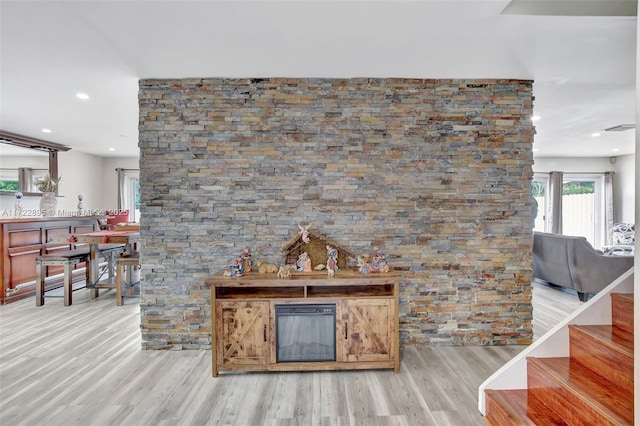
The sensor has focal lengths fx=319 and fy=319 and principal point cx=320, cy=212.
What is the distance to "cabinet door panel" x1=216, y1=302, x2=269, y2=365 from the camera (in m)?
2.60

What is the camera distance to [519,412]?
1.67m

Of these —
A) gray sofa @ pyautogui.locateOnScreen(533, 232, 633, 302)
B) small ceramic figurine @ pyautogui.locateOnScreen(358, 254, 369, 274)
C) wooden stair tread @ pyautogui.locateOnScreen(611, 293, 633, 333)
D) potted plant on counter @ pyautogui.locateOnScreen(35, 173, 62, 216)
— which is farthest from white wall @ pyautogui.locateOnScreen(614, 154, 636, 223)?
potted plant on counter @ pyautogui.locateOnScreen(35, 173, 62, 216)

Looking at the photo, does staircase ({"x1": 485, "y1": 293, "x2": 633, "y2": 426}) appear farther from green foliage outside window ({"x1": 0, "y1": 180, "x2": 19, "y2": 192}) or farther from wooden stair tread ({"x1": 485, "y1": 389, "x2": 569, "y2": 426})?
green foliage outside window ({"x1": 0, "y1": 180, "x2": 19, "y2": 192})

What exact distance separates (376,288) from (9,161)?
7.28m

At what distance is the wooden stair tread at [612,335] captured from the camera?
157 centimetres

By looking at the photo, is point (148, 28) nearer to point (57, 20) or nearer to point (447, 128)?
point (57, 20)

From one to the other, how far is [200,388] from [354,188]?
2.14m

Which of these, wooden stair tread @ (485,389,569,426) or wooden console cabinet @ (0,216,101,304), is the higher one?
wooden console cabinet @ (0,216,101,304)

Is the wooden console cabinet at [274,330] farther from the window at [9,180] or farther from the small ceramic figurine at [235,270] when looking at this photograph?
the window at [9,180]

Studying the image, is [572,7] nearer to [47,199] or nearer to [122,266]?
[122,266]

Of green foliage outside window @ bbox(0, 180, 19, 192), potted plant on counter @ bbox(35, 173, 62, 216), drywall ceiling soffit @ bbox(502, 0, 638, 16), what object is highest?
drywall ceiling soffit @ bbox(502, 0, 638, 16)

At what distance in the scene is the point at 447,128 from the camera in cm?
316

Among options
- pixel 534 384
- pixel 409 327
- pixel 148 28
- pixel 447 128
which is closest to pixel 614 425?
pixel 534 384

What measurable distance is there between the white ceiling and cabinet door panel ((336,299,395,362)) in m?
2.08
